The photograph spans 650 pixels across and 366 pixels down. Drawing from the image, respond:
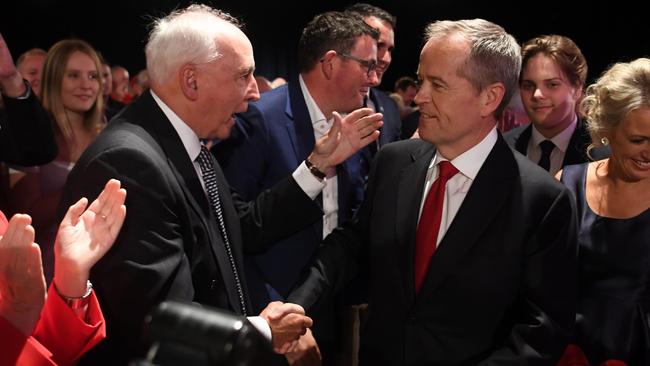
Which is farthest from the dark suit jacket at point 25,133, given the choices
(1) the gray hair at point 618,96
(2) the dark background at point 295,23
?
(2) the dark background at point 295,23

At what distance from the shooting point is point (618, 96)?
2191 millimetres

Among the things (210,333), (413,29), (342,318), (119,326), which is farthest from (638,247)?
(413,29)

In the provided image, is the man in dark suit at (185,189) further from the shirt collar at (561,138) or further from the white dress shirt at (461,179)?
the shirt collar at (561,138)

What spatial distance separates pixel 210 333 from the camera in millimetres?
810

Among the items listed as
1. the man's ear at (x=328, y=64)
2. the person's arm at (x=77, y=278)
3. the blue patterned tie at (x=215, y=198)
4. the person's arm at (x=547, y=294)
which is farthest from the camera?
the man's ear at (x=328, y=64)

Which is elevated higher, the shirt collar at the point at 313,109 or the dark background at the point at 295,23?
the shirt collar at the point at 313,109

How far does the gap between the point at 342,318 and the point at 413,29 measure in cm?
836

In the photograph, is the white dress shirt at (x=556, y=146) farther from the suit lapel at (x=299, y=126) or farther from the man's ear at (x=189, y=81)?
the man's ear at (x=189, y=81)

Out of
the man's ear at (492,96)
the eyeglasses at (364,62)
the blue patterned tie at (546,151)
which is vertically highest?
the man's ear at (492,96)

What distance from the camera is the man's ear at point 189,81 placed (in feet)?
6.42

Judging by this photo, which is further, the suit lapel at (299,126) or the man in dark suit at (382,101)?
the man in dark suit at (382,101)

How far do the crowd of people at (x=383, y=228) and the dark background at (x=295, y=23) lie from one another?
19.3 feet

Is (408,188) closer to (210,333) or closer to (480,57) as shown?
(480,57)

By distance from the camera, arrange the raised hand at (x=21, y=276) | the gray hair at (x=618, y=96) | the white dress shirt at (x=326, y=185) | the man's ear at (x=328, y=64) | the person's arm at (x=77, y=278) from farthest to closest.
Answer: the man's ear at (x=328, y=64) → the white dress shirt at (x=326, y=185) → the gray hair at (x=618, y=96) → the person's arm at (x=77, y=278) → the raised hand at (x=21, y=276)
